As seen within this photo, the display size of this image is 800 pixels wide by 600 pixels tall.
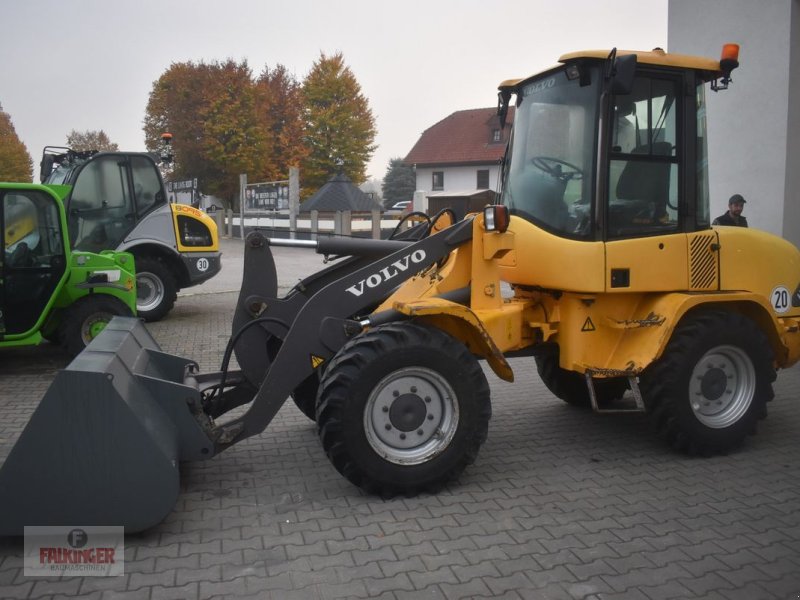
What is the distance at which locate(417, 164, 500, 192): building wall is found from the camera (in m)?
54.0

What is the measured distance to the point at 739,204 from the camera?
9.05 m

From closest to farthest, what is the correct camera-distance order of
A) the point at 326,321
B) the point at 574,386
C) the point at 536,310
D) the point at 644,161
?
1. the point at 326,321
2. the point at 644,161
3. the point at 536,310
4. the point at 574,386

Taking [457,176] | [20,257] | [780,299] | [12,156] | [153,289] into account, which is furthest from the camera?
[457,176]

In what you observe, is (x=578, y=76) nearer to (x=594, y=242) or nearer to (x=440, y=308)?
(x=594, y=242)

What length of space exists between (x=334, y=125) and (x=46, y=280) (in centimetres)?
4259

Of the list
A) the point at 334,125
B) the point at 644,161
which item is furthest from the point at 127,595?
the point at 334,125

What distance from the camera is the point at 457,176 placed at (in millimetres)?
55500

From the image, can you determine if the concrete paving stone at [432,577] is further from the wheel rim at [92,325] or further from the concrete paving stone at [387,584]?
the wheel rim at [92,325]

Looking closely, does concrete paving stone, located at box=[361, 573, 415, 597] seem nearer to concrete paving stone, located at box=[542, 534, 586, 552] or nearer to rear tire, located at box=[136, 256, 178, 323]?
concrete paving stone, located at box=[542, 534, 586, 552]

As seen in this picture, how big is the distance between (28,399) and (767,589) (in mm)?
6387

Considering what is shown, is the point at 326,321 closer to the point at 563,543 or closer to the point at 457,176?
the point at 563,543

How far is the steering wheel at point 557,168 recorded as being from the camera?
519cm

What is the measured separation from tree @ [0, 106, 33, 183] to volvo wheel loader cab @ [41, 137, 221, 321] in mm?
41267

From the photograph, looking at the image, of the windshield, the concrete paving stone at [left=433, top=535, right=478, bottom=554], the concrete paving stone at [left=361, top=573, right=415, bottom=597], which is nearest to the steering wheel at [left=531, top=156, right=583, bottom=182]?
the windshield
